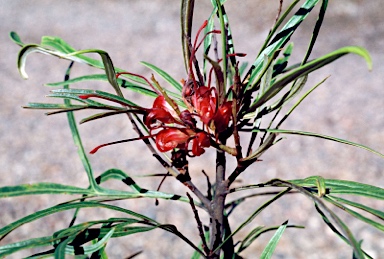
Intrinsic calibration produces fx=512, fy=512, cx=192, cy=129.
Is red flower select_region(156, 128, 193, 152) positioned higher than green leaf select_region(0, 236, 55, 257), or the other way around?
red flower select_region(156, 128, 193, 152)

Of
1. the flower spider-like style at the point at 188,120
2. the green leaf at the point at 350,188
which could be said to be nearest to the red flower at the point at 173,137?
the flower spider-like style at the point at 188,120

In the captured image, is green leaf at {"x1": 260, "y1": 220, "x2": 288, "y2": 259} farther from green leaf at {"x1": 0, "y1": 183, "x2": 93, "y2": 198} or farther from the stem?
green leaf at {"x1": 0, "y1": 183, "x2": 93, "y2": 198}

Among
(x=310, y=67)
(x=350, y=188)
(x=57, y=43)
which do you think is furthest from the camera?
(x=57, y=43)

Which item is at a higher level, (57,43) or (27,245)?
(57,43)

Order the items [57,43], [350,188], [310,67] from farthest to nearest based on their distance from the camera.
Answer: [57,43]
[350,188]
[310,67]

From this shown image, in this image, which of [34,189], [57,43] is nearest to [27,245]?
[34,189]

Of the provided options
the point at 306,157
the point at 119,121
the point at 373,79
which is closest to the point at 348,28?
→ the point at 373,79

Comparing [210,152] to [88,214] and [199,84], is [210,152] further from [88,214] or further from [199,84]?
[199,84]

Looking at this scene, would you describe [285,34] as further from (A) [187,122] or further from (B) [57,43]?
(B) [57,43]

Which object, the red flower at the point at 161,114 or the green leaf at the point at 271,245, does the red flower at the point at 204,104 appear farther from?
the green leaf at the point at 271,245

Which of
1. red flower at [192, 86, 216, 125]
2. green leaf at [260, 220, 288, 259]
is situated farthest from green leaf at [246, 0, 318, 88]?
green leaf at [260, 220, 288, 259]

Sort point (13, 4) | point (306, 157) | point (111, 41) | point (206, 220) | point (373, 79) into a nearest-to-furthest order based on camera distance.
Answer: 1. point (206, 220)
2. point (306, 157)
3. point (373, 79)
4. point (111, 41)
5. point (13, 4)
